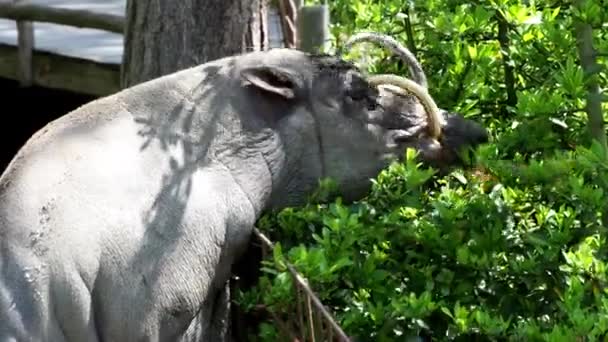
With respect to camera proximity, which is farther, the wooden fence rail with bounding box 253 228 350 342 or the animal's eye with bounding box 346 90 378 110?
the animal's eye with bounding box 346 90 378 110

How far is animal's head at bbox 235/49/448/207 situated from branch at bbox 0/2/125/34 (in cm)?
352

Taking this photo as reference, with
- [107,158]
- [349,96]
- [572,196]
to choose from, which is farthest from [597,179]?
[107,158]

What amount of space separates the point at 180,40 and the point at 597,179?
80.1 inches

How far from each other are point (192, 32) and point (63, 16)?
333 centimetres

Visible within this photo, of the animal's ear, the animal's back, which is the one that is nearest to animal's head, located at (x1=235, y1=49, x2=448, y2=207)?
the animal's ear

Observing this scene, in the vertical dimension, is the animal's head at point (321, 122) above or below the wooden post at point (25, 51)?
above

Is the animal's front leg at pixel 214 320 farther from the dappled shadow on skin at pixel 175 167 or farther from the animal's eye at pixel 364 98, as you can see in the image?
the animal's eye at pixel 364 98

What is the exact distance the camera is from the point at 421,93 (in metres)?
4.21

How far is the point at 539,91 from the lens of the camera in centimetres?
414

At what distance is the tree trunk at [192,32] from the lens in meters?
5.12

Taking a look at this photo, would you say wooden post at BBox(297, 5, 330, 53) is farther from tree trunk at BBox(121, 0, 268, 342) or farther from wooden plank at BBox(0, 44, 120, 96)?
wooden plank at BBox(0, 44, 120, 96)

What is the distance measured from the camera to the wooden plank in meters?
7.85

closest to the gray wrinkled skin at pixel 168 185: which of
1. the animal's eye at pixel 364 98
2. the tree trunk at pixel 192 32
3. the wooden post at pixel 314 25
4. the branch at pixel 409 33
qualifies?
the animal's eye at pixel 364 98

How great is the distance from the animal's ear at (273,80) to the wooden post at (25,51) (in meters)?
4.70
